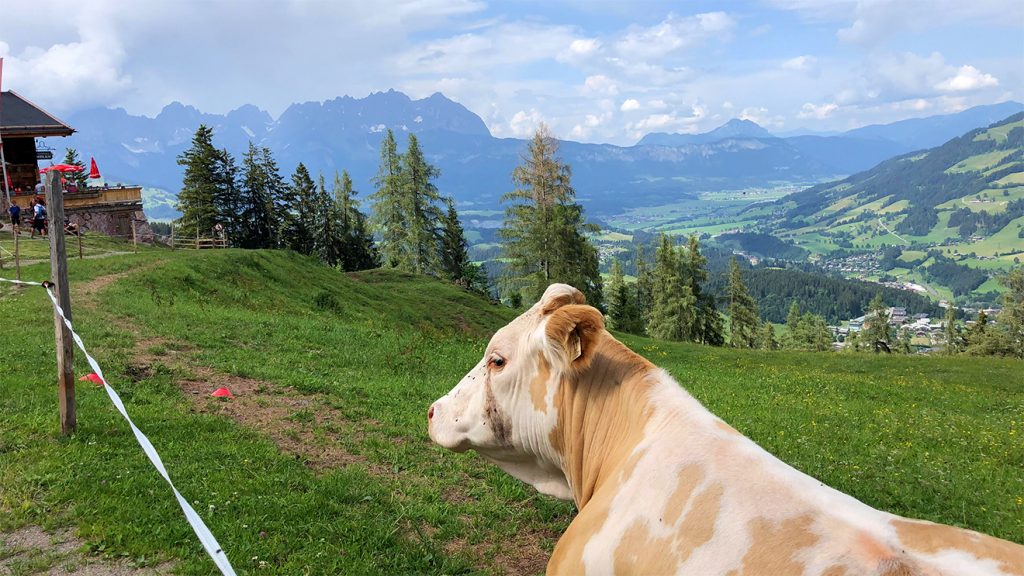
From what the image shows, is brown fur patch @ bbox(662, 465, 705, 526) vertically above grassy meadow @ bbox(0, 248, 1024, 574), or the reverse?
brown fur patch @ bbox(662, 465, 705, 526)

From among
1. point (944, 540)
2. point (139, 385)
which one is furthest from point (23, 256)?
point (944, 540)

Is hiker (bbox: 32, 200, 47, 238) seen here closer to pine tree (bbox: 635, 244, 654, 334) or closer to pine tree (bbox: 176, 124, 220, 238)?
pine tree (bbox: 176, 124, 220, 238)

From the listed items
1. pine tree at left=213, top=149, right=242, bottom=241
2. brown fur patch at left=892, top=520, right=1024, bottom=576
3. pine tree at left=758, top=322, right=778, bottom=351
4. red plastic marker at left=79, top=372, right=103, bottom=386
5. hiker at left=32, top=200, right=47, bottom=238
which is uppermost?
pine tree at left=213, top=149, right=242, bottom=241

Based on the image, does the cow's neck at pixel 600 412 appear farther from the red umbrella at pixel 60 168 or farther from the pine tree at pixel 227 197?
the pine tree at pixel 227 197

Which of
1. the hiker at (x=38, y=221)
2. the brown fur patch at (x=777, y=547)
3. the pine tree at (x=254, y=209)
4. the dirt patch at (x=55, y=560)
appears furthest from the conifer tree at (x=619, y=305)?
the brown fur patch at (x=777, y=547)

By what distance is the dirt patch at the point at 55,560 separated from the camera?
17.0ft

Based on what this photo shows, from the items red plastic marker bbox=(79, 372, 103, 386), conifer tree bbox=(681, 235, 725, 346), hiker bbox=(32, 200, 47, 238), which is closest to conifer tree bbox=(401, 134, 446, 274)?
conifer tree bbox=(681, 235, 725, 346)

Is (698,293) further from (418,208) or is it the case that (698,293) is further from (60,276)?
(60,276)

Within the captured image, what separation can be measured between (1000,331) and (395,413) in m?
72.1

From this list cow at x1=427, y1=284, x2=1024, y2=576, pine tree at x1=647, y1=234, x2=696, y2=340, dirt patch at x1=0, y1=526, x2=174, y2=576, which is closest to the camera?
cow at x1=427, y1=284, x2=1024, y2=576

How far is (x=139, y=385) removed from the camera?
11.1 meters

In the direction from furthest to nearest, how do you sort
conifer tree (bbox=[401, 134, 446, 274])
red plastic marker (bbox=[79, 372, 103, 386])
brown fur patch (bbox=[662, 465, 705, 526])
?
conifer tree (bbox=[401, 134, 446, 274])
red plastic marker (bbox=[79, 372, 103, 386])
brown fur patch (bbox=[662, 465, 705, 526])

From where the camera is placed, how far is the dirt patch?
5.17 m

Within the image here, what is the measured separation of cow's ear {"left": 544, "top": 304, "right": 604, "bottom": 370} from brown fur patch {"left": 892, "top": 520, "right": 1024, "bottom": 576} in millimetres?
1490
